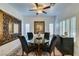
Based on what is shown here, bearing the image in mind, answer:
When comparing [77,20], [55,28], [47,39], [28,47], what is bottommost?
[28,47]

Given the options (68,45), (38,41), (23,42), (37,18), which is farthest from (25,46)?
(68,45)

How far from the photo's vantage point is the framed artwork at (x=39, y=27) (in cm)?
263

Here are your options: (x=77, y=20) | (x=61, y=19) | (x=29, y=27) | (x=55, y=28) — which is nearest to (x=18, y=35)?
(x=29, y=27)

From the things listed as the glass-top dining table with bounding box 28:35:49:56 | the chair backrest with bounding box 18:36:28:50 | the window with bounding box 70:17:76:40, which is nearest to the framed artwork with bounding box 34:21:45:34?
the glass-top dining table with bounding box 28:35:49:56

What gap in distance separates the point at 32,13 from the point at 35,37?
1.87ft

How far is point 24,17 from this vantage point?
8.71ft

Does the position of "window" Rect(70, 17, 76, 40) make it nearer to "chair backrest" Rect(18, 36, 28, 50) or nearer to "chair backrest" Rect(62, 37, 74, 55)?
"chair backrest" Rect(62, 37, 74, 55)

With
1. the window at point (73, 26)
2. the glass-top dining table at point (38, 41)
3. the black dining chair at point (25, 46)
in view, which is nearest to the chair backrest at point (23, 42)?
the black dining chair at point (25, 46)

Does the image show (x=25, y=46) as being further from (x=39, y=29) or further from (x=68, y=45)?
(x=68, y=45)

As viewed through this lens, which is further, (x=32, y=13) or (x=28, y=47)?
(x=28, y=47)

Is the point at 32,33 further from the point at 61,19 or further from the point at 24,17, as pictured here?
the point at 61,19

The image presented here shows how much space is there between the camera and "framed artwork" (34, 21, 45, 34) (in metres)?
2.63

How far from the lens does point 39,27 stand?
2.72 m

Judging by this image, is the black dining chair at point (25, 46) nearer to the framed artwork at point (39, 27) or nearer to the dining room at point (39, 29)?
the dining room at point (39, 29)
